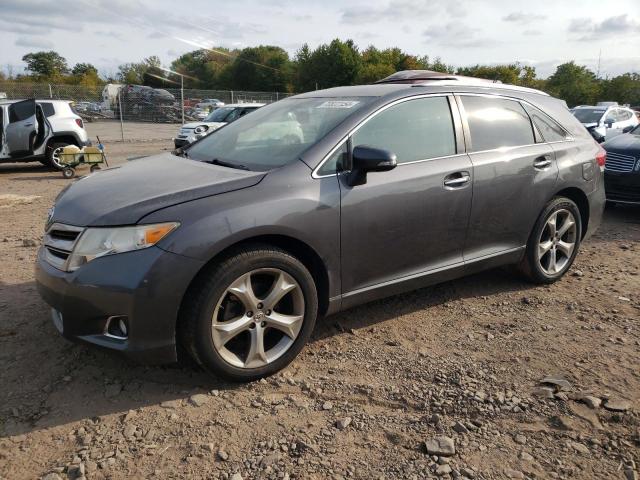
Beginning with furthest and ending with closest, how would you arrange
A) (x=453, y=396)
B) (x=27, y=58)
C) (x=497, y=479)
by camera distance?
(x=27, y=58)
(x=453, y=396)
(x=497, y=479)

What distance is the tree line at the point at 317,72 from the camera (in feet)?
185

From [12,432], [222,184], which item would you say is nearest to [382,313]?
[222,184]

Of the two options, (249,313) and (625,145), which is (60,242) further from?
(625,145)

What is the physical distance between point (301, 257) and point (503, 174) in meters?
1.81

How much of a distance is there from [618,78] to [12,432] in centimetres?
7090

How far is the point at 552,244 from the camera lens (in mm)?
4453

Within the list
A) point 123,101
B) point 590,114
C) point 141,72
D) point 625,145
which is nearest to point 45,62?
point 141,72

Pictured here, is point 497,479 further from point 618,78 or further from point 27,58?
point 27,58

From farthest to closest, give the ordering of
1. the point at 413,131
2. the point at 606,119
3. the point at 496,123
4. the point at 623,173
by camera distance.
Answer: the point at 606,119
the point at 623,173
the point at 496,123
the point at 413,131

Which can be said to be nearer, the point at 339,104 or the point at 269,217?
the point at 269,217

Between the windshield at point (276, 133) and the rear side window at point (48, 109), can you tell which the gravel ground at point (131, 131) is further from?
the windshield at point (276, 133)

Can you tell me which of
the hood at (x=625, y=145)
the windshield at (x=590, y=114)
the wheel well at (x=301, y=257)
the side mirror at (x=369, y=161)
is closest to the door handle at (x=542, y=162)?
the side mirror at (x=369, y=161)

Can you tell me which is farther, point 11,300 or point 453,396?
point 11,300

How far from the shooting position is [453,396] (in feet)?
9.36
